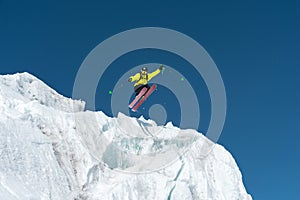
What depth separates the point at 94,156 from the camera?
35562mm

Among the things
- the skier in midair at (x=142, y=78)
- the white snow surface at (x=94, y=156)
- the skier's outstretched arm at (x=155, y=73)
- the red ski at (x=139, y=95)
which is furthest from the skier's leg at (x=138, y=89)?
the white snow surface at (x=94, y=156)

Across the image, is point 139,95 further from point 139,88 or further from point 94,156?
point 94,156

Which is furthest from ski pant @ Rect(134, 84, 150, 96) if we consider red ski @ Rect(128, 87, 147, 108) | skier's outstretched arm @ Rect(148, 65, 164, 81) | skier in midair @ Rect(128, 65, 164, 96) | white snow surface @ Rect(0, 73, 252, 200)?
white snow surface @ Rect(0, 73, 252, 200)

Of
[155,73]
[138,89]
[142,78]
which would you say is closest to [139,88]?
[138,89]

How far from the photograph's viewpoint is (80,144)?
117 ft

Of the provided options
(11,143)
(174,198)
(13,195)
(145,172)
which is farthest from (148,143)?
(13,195)

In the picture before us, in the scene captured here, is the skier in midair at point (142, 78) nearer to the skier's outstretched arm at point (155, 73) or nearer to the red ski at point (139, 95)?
the skier's outstretched arm at point (155, 73)

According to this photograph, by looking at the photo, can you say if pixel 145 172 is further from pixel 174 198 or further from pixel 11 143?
pixel 11 143

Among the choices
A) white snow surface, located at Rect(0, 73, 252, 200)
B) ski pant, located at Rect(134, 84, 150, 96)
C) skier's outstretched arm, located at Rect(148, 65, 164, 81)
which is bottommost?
ski pant, located at Rect(134, 84, 150, 96)

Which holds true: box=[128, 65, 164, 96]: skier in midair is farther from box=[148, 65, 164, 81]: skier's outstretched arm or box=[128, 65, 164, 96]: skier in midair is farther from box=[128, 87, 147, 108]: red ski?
box=[128, 87, 147, 108]: red ski

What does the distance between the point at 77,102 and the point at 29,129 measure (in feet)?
42.4

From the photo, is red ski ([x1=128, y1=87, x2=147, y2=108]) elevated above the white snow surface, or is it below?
below

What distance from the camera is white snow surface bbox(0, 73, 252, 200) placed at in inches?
1125

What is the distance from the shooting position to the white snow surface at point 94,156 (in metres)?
28.6
